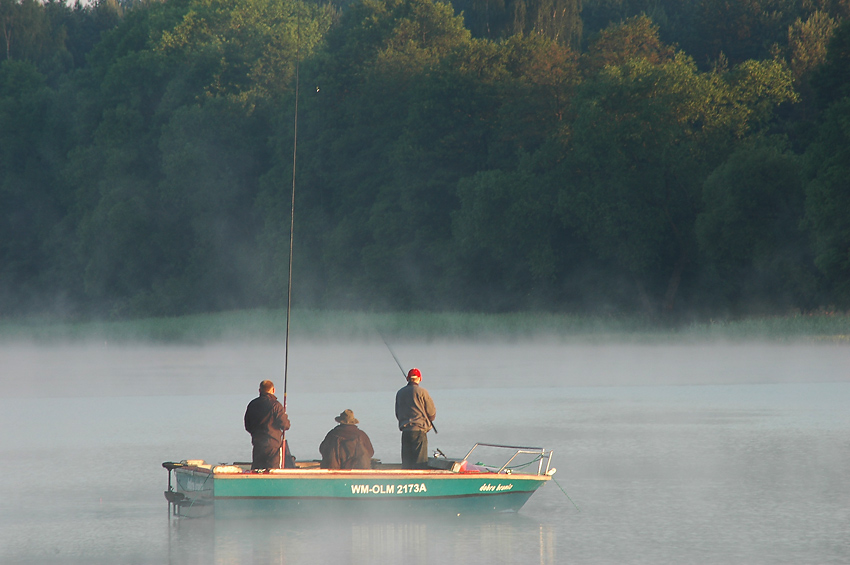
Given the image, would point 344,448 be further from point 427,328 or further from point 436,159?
point 436,159

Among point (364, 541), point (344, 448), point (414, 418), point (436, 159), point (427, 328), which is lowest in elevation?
point (364, 541)

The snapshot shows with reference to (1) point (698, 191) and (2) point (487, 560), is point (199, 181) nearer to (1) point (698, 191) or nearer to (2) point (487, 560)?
(1) point (698, 191)

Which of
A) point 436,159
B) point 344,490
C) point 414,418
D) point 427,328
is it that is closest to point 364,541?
point 344,490

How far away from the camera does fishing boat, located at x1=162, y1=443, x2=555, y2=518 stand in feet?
39.3

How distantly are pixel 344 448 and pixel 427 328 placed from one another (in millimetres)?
35459

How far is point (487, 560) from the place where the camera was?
10.3 meters

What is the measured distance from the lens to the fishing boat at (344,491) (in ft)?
39.3

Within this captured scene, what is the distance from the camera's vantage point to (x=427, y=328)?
47938 mm

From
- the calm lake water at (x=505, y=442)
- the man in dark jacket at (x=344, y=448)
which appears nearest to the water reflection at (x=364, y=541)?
the calm lake water at (x=505, y=442)

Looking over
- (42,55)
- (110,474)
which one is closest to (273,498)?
(110,474)

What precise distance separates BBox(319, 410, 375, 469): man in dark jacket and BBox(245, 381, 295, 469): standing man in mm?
518

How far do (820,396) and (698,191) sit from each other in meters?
25.5

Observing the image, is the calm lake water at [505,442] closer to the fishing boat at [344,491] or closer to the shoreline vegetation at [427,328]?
the fishing boat at [344,491]

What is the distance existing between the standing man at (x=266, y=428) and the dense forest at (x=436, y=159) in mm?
30895
